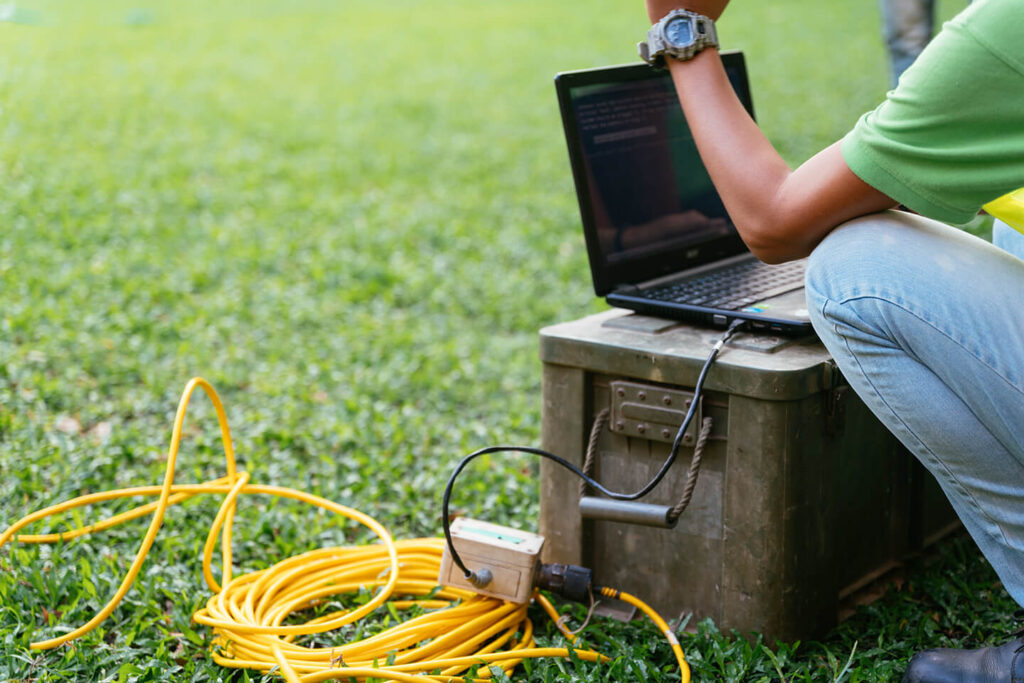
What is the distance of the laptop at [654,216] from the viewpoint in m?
2.08

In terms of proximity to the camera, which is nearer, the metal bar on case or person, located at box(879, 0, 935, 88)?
the metal bar on case

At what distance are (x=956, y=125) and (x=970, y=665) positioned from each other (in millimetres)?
839

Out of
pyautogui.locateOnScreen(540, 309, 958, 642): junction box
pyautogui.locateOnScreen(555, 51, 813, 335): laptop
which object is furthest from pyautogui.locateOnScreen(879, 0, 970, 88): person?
pyautogui.locateOnScreen(540, 309, 958, 642): junction box

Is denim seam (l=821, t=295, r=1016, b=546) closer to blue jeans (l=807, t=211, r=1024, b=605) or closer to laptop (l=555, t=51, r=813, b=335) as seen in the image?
blue jeans (l=807, t=211, r=1024, b=605)

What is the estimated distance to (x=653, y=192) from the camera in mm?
2275

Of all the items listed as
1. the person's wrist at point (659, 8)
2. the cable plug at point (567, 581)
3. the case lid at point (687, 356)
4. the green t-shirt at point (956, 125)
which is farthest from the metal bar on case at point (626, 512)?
the person's wrist at point (659, 8)

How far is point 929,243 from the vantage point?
155cm

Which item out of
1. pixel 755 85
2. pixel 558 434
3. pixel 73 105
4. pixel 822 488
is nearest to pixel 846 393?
pixel 822 488

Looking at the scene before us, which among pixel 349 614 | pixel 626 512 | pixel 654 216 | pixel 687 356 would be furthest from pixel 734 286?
pixel 349 614

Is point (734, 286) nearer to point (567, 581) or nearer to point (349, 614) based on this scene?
point (567, 581)

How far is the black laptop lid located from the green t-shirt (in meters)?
0.70

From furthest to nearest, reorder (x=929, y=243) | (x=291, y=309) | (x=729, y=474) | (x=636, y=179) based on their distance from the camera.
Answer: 1. (x=291, y=309)
2. (x=636, y=179)
3. (x=729, y=474)
4. (x=929, y=243)

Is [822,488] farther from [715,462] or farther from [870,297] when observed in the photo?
[870,297]

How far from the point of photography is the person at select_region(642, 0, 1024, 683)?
55.1 inches
